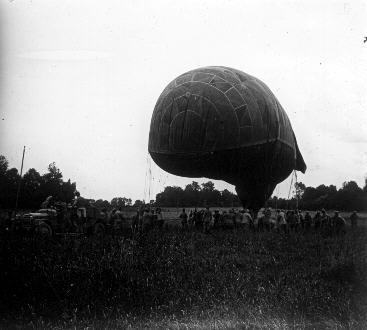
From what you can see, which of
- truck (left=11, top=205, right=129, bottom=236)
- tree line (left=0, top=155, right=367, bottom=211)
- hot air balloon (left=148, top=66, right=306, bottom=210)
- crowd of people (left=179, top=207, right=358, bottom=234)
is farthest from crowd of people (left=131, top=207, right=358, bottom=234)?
tree line (left=0, top=155, right=367, bottom=211)

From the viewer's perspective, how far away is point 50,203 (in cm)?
1428

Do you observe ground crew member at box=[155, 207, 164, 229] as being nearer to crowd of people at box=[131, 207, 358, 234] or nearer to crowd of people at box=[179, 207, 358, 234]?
crowd of people at box=[131, 207, 358, 234]

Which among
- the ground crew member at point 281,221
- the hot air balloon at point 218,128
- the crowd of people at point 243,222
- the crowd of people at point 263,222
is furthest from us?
the ground crew member at point 281,221

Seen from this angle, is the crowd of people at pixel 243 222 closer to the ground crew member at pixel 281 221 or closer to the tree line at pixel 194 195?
the ground crew member at pixel 281 221

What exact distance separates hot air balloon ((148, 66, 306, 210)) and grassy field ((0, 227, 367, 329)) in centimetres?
489

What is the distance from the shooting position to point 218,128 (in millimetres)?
11984

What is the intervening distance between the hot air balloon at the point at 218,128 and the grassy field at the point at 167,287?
489 centimetres

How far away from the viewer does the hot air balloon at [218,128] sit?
39.6 ft

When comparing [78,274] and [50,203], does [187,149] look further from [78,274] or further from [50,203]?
[78,274]

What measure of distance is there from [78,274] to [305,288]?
2.97 m

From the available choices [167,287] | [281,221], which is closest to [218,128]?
[281,221]

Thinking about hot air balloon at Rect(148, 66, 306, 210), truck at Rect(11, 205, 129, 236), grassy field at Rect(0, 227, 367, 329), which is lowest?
grassy field at Rect(0, 227, 367, 329)

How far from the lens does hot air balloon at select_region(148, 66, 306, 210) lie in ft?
39.6

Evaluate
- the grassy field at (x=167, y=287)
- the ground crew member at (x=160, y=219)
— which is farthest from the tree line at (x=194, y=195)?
the grassy field at (x=167, y=287)
